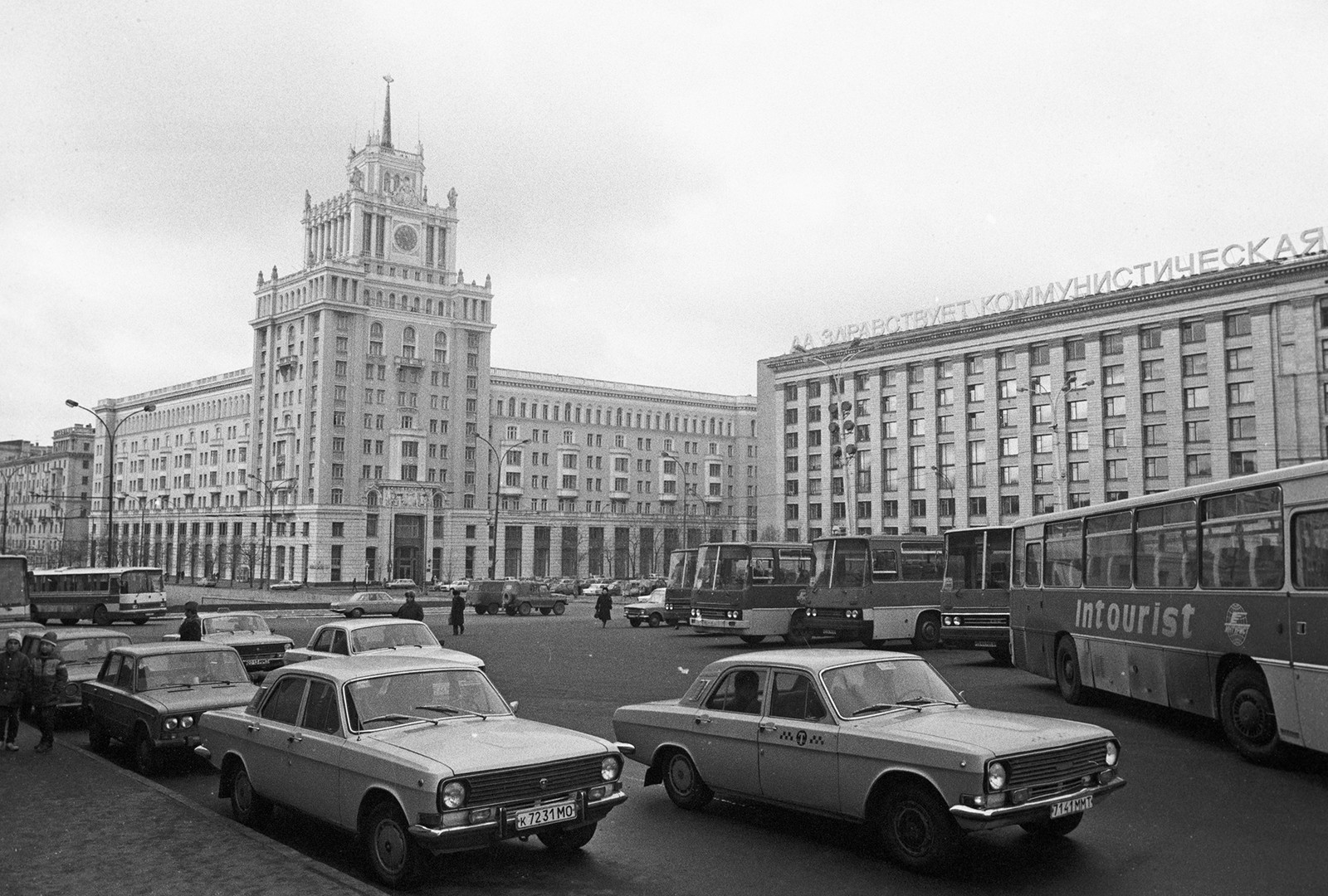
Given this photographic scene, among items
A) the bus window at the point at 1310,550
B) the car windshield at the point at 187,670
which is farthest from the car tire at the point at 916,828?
the car windshield at the point at 187,670

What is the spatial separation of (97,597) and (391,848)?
145 ft

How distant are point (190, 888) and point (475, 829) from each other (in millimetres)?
2033

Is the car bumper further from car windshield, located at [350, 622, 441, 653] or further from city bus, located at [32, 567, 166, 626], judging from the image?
city bus, located at [32, 567, 166, 626]

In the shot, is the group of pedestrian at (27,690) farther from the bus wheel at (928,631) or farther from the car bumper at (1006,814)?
the bus wheel at (928,631)

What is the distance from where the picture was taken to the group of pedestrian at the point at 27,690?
43.8ft

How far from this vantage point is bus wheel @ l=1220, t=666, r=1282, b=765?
37.9ft

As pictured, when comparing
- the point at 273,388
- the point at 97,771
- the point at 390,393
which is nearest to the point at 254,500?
the point at 273,388

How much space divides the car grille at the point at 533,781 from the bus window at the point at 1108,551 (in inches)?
379

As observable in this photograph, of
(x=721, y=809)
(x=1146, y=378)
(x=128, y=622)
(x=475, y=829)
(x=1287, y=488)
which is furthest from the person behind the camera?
(x=1146, y=378)

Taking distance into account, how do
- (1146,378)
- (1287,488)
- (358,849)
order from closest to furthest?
(358,849)
(1287,488)
(1146,378)

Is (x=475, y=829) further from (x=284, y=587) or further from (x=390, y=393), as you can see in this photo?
(x=390, y=393)

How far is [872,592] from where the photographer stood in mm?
27391

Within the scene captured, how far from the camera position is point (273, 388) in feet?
355

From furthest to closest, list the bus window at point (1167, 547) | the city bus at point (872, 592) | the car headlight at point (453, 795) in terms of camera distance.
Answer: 1. the city bus at point (872, 592)
2. the bus window at point (1167, 547)
3. the car headlight at point (453, 795)
